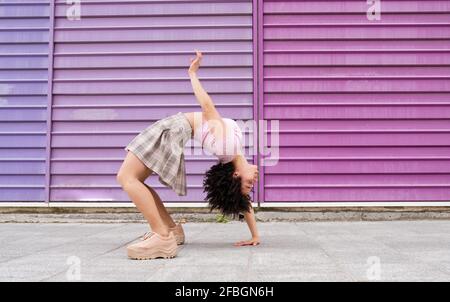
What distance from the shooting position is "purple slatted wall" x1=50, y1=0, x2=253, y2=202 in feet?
22.4

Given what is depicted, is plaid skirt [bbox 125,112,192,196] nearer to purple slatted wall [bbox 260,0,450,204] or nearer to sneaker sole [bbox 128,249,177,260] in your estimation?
sneaker sole [bbox 128,249,177,260]

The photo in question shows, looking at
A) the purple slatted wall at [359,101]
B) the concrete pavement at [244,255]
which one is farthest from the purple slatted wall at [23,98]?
the purple slatted wall at [359,101]

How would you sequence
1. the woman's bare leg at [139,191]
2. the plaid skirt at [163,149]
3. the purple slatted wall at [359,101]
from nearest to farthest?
1. the woman's bare leg at [139,191]
2. the plaid skirt at [163,149]
3. the purple slatted wall at [359,101]

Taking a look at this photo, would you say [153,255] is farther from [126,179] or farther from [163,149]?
[163,149]

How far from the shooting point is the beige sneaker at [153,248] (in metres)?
3.55

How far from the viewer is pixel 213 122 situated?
384cm

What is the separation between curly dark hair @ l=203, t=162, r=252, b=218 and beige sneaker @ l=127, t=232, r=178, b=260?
51 centimetres

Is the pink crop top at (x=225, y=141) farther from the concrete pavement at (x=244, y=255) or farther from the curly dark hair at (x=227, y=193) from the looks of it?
the concrete pavement at (x=244, y=255)

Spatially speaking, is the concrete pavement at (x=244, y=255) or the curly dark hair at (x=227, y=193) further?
the curly dark hair at (x=227, y=193)

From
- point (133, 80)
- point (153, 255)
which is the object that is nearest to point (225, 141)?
point (153, 255)

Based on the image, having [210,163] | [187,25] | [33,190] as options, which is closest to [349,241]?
[210,163]

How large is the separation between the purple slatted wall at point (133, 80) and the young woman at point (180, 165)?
2879mm

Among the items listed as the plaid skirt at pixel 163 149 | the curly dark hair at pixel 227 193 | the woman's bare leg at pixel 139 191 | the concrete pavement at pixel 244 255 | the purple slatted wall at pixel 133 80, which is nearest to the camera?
the concrete pavement at pixel 244 255
